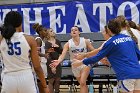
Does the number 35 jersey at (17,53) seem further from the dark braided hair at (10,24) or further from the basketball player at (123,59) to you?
the basketball player at (123,59)

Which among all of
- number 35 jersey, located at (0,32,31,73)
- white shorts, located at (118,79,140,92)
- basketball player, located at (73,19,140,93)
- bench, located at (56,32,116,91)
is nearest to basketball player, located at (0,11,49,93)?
number 35 jersey, located at (0,32,31,73)

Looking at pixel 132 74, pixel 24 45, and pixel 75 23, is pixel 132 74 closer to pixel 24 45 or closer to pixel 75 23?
pixel 24 45

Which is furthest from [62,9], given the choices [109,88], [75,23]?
[109,88]

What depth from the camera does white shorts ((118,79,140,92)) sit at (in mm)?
4848

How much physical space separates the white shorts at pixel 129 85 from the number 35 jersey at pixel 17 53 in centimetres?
133

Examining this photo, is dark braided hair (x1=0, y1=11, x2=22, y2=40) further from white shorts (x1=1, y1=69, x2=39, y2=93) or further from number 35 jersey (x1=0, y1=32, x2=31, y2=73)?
white shorts (x1=1, y1=69, x2=39, y2=93)

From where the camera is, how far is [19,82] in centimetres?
428

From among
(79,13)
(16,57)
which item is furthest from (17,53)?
(79,13)

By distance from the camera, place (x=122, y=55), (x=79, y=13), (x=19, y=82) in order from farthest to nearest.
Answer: (x=79, y=13), (x=122, y=55), (x=19, y=82)

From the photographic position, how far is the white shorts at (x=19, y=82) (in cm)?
428

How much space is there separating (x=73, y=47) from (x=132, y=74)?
3.98 metres

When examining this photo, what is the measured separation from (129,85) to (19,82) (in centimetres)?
150

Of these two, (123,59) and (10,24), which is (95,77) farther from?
(10,24)

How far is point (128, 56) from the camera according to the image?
483 cm
